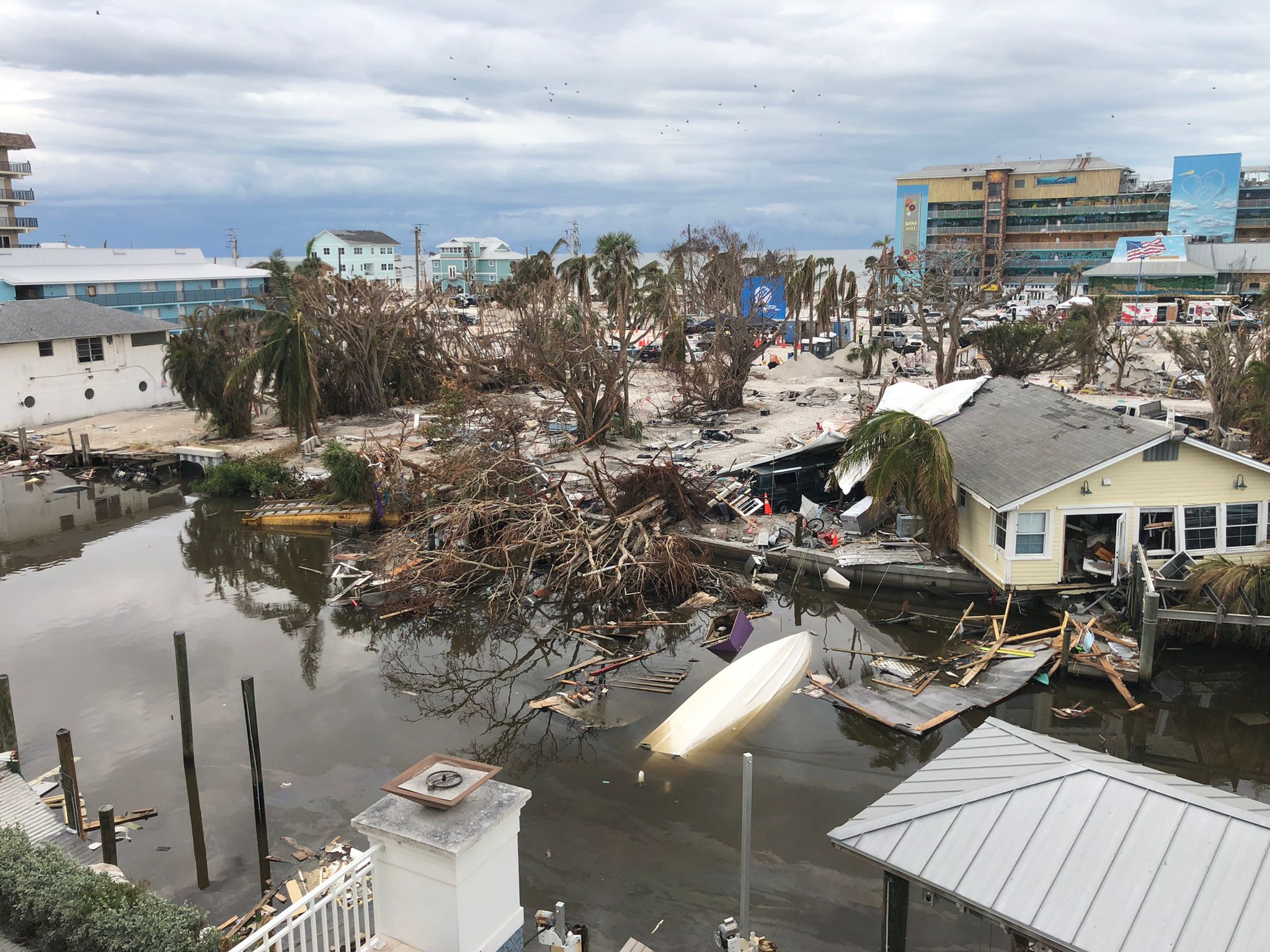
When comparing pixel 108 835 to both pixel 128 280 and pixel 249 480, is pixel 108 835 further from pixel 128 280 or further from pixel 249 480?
pixel 128 280

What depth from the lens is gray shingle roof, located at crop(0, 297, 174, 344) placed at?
4028 cm

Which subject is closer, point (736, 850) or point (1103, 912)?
point (1103, 912)

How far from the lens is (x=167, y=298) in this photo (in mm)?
69250

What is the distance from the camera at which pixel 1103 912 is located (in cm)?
664

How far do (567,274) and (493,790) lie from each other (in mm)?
58583

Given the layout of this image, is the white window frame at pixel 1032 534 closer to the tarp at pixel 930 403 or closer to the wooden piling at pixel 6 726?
the tarp at pixel 930 403

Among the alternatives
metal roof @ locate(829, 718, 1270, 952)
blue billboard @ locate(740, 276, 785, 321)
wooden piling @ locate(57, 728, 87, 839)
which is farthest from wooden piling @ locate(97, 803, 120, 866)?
blue billboard @ locate(740, 276, 785, 321)

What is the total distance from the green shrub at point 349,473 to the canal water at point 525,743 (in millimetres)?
5144

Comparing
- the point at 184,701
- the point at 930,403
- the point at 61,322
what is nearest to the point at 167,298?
the point at 61,322

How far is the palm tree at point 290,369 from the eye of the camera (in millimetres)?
35250

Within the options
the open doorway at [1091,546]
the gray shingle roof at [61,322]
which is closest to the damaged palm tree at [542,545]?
the open doorway at [1091,546]

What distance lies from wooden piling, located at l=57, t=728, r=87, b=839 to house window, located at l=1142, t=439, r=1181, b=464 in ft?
63.0

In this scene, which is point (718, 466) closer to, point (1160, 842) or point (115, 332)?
point (1160, 842)

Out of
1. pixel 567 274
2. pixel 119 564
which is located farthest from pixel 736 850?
pixel 567 274
